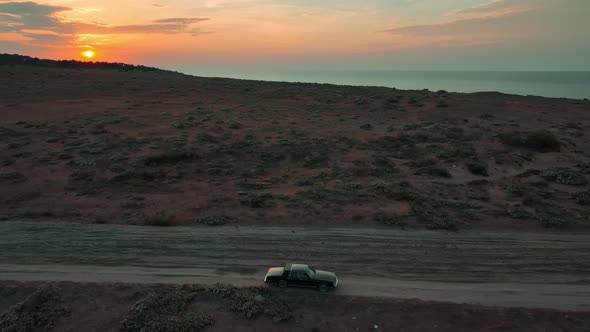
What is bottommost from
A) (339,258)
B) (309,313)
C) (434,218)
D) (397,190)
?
(309,313)

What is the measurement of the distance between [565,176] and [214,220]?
29540mm

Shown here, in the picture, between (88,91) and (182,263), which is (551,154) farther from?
(88,91)

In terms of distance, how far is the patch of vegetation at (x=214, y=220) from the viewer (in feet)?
73.5

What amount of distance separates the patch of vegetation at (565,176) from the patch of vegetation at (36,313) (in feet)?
116

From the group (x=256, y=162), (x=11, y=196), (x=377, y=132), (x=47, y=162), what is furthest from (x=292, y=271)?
(x=377, y=132)

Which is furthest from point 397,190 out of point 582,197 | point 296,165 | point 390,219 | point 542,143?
point 542,143

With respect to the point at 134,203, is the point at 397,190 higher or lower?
higher

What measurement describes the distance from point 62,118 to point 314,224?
154 ft

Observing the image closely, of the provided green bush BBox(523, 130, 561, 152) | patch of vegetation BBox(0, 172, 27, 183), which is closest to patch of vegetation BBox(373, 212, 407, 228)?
green bush BBox(523, 130, 561, 152)

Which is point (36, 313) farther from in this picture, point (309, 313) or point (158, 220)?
point (309, 313)

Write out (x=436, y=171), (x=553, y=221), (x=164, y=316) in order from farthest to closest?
(x=436, y=171), (x=553, y=221), (x=164, y=316)

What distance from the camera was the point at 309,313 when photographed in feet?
47.4

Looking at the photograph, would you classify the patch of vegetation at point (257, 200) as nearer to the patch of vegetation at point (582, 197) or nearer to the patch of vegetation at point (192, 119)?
the patch of vegetation at point (582, 197)

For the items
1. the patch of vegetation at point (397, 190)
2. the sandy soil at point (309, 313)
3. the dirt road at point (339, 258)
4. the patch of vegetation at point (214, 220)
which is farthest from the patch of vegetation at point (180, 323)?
the patch of vegetation at point (397, 190)
